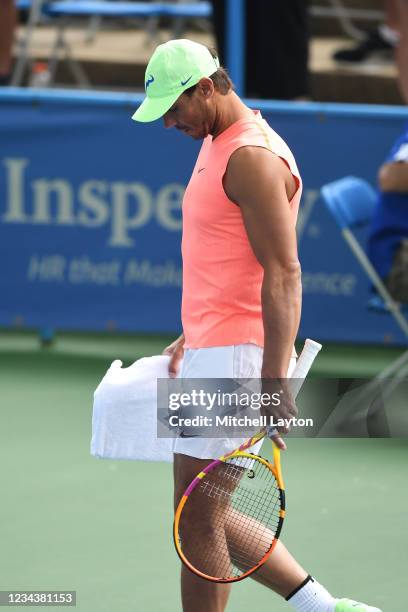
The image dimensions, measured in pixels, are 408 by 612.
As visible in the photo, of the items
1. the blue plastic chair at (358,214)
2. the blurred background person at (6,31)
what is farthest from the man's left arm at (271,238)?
the blurred background person at (6,31)

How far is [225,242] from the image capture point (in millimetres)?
3871

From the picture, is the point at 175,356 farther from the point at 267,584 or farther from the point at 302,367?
the point at 267,584

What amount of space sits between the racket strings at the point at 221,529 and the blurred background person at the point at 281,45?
5677mm

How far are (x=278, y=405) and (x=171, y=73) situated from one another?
938 mm

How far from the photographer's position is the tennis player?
12.4 feet

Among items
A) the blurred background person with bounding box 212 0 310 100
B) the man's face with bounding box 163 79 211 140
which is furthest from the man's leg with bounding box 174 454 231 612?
the blurred background person with bounding box 212 0 310 100

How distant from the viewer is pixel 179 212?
7723 millimetres

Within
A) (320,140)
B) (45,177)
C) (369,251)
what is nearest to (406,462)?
(369,251)

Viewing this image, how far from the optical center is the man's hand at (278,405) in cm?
377

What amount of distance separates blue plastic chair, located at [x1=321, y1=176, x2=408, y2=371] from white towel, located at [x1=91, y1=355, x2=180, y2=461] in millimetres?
2790

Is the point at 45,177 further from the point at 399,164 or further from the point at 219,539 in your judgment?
the point at 219,539

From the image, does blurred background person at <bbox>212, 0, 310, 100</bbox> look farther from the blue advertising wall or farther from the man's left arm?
the man's left arm

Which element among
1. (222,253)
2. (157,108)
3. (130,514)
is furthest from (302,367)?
(130,514)

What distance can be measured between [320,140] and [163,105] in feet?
12.9
